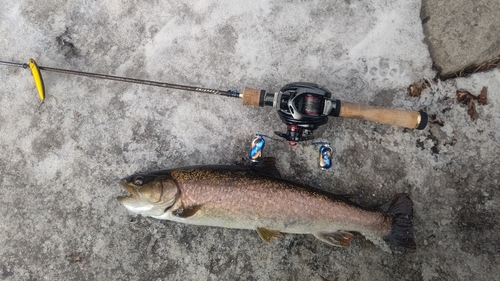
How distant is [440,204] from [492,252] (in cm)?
55

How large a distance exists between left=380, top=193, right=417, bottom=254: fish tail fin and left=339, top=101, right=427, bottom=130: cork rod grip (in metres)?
0.62

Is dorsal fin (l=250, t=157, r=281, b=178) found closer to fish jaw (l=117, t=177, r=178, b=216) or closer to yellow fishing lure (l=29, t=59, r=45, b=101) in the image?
fish jaw (l=117, t=177, r=178, b=216)

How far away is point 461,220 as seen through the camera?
3092 mm

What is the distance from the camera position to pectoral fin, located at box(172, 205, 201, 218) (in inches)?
106

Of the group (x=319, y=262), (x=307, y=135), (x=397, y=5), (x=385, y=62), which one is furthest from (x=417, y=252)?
(x=397, y=5)

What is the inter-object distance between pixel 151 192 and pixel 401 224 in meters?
1.94

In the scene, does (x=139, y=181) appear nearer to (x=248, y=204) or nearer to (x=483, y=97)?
(x=248, y=204)

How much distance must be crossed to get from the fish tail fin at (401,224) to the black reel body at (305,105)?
3.12 ft

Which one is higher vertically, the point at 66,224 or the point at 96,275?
the point at 66,224

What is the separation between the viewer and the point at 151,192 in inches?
104

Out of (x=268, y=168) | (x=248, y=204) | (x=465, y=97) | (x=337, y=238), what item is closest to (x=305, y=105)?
(x=268, y=168)

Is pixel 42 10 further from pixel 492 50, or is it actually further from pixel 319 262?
pixel 492 50

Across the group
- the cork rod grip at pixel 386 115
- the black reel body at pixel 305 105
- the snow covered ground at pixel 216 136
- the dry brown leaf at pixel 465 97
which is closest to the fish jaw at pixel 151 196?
the snow covered ground at pixel 216 136

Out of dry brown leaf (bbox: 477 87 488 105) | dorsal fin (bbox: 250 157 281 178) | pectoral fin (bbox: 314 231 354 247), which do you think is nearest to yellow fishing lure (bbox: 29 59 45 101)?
dorsal fin (bbox: 250 157 281 178)
